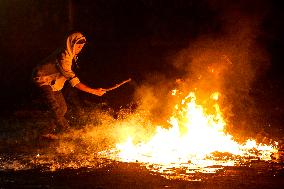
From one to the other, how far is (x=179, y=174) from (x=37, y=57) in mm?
10181

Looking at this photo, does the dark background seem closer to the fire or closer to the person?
the person

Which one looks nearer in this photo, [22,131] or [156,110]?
[22,131]

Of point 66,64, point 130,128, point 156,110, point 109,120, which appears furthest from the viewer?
point 156,110

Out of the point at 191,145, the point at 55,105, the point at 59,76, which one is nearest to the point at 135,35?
the point at 59,76

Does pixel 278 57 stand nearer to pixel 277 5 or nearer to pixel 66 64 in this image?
pixel 277 5

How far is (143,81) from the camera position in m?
15.0

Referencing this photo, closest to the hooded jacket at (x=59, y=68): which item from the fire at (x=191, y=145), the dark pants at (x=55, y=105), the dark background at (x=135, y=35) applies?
the dark pants at (x=55, y=105)

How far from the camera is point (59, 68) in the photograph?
9.54 meters

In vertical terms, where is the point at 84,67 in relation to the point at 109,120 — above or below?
above

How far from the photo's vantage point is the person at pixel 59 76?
9.48 metres

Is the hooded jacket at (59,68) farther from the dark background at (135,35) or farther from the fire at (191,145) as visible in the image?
the dark background at (135,35)

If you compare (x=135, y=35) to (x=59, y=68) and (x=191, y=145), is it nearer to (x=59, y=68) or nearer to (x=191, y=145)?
(x=59, y=68)

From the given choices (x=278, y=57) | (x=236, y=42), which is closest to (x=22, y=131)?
(x=236, y=42)

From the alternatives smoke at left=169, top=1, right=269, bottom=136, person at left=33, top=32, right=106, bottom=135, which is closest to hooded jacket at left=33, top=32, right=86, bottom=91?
person at left=33, top=32, right=106, bottom=135
